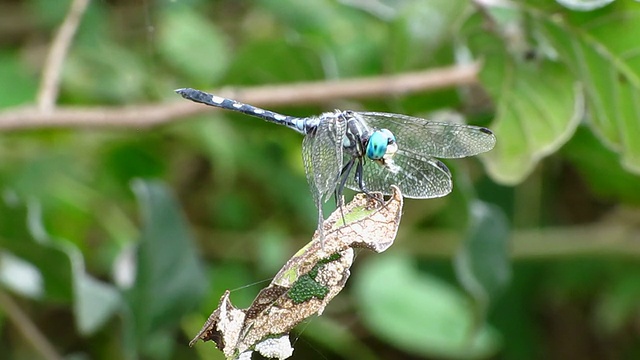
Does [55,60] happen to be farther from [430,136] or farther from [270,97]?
[430,136]

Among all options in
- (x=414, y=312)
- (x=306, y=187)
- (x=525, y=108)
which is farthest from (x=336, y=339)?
(x=525, y=108)

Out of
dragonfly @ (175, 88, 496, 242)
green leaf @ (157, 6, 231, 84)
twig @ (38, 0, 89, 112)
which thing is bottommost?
dragonfly @ (175, 88, 496, 242)

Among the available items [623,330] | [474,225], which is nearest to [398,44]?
[474,225]

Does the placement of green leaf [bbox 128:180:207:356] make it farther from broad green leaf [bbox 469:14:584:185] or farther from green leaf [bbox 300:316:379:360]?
green leaf [bbox 300:316:379:360]

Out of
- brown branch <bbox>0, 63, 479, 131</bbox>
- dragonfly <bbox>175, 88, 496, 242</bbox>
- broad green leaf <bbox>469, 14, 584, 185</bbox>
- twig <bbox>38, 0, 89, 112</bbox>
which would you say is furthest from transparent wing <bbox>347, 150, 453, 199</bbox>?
twig <bbox>38, 0, 89, 112</bbox>

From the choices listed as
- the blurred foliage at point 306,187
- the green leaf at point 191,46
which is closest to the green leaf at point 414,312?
the blurred foliage at point 306,187

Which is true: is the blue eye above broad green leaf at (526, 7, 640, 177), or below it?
below

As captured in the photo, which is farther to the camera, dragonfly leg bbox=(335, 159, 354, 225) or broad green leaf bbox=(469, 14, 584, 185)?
broad green leaf bbox=(469, 14, 584, 185)

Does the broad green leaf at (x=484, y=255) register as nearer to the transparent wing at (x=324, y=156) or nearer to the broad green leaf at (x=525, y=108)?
the broad green leaf at (x=525, y=108)
